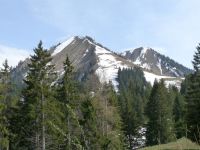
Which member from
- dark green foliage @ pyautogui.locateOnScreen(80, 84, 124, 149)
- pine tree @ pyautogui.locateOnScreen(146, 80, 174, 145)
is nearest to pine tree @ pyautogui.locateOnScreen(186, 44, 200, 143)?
dark green foliage @ pyautogui.locateOnScreen(80, 84, 124, 149)

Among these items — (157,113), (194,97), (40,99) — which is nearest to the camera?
(40,99)

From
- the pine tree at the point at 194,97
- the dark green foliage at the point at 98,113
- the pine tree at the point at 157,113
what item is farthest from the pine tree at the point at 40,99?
the pine tree at the point at 157,113

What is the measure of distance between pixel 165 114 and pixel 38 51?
31.8 meters

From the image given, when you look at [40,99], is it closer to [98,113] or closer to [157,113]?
[98,113]

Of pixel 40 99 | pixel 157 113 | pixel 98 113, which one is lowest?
pixel 98 113

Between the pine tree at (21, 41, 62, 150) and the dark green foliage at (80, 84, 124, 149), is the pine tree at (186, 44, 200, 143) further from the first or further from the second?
the pine tree at (21, 41, 62, 150)

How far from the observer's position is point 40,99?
1876 inches

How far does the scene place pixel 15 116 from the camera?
54.8m

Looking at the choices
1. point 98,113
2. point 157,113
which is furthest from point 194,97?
point 157,113

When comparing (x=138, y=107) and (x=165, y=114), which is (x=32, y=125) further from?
(x=138, y=107)

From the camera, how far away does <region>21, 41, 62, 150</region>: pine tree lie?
46875mm

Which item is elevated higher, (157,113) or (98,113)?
(157,113)

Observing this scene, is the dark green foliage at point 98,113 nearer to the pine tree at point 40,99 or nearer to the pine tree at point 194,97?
the pine tree at point 40,99

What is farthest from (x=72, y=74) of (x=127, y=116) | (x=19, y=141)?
(x=127, y=116)
